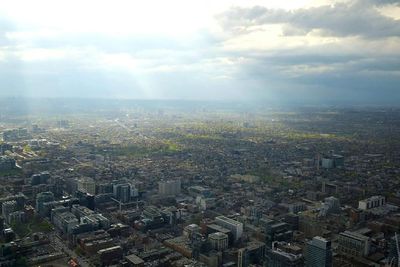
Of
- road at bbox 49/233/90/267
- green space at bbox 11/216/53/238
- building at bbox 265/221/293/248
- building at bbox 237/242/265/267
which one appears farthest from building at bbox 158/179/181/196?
building at bbox 237/242/265/267

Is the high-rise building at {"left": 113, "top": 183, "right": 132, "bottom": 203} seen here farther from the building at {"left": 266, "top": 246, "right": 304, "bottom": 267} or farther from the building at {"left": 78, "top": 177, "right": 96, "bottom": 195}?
the building at {"left": 266, "top": 246, "right": 304, "bottom": 267}

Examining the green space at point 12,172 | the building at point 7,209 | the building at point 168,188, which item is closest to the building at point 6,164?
the green space at point 12,172

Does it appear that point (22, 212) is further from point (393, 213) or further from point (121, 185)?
point (393, 213)

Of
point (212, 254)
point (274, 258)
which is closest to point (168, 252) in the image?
point (212, 254)

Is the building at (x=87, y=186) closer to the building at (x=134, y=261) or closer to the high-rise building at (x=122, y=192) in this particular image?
the high-rise building at (x=122, y=192)

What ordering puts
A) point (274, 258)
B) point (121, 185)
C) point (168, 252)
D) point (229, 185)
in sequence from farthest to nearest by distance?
point (229, 185), point (121, 185), point (168, 252), point (274, 258)

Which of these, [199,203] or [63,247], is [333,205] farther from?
[63,247]

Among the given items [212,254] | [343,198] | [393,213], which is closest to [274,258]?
[212,254]

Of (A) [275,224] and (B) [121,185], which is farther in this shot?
(B) [121,185]

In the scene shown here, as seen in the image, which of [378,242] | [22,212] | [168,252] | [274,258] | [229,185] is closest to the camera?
[274,258]
